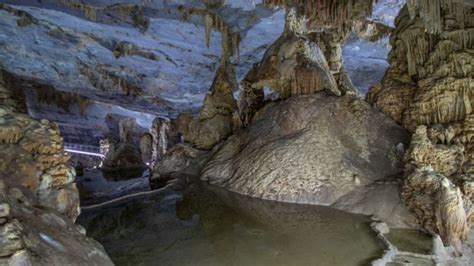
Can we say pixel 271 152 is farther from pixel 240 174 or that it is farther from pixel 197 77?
pixel 197 77

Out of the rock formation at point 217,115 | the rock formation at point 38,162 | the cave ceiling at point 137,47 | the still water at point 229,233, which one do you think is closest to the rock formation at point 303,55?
the cave ceiling at point 137,47

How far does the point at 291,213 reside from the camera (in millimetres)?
6629

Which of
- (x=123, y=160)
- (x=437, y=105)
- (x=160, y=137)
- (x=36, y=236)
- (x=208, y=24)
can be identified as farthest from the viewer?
(x=160, y=137)

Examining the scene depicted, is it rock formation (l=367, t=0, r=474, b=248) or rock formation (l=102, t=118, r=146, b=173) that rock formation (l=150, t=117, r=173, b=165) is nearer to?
rock formation (l=102, t=118, r=146, b=173)

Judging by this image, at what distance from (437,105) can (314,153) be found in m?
2.74

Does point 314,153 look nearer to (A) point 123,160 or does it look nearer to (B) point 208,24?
(B) point 208,24

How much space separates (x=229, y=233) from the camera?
5375 mm

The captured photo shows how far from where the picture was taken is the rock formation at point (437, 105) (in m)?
5.23

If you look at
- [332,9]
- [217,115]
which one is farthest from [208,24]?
[217,115]

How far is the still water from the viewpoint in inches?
172

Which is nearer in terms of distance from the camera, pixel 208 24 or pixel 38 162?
pixel 38 162

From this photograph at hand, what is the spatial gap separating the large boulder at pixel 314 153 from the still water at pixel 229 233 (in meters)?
0.66

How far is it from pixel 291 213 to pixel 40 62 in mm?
11266

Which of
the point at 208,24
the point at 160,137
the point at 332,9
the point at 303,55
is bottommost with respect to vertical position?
the point at 160,137
